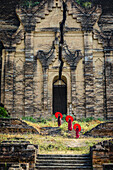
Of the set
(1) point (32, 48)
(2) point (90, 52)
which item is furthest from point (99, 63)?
(1) point (32, 48)

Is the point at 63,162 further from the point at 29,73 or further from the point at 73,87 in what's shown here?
the point at 29,73

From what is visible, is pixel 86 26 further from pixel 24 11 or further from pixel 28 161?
pixel 28 161

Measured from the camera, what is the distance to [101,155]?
1274 centimetres

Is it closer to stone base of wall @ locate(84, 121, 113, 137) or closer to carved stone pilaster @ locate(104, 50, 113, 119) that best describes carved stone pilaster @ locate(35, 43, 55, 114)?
carved stone pilaster @ locate(104, 50, 113, 119)

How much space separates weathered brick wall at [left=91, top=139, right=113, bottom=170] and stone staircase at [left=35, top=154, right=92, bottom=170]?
36 cm

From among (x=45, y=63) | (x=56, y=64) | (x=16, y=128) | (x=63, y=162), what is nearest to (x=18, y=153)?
(x=63, y=162)

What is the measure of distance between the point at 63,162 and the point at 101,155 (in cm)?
167

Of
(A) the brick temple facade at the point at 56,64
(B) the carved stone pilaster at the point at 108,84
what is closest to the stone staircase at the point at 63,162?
(A) the brick temple facade at the point at 56,64

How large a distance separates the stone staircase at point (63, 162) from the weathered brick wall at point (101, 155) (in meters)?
0.36

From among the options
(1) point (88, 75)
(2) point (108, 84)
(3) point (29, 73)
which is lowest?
(2) point (108, 84)

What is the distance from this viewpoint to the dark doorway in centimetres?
2568

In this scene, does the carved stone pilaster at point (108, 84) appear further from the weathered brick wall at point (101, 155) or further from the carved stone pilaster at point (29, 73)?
the weathered brick wall at point (101, 155)

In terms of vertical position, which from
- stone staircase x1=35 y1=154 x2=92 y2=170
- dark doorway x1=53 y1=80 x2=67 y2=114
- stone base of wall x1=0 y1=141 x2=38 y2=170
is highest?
dark doorway x1=53 y1=80 x2=67 y2=114

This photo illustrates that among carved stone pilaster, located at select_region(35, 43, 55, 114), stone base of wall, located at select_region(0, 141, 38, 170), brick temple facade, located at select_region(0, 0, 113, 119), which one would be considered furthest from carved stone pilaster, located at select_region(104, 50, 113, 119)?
stone base of wall, located at select_region(0, 141, 38, 170)
